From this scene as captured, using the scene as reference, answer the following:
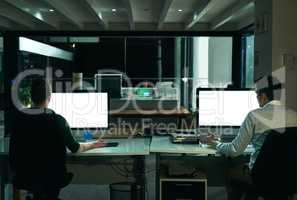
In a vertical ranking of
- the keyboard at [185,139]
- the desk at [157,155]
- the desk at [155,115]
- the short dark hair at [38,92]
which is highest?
the short dark hair at [38,92]

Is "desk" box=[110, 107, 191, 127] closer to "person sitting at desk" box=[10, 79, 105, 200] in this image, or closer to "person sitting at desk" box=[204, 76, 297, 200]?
"person sitting at desk" box=[204, 76, 297, 200]

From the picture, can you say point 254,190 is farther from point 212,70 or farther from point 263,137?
point 212,70

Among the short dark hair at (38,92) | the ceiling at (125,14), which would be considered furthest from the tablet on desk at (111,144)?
the ceiling at (125,14)

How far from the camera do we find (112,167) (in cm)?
415

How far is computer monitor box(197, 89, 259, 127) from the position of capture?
12.5ft

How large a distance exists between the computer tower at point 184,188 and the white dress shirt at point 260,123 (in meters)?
0.44

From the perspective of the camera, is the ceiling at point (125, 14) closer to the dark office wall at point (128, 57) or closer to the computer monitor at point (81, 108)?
the computer monitor at point (81, 108)

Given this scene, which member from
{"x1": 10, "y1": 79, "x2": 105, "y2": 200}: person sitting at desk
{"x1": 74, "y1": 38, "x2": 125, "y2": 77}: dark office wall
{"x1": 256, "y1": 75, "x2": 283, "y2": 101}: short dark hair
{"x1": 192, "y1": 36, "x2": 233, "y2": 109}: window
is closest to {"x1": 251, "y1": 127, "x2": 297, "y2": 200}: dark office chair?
{"x1": 256, "y1": 75, "x2": 283, "y2": 101}: short dark hair

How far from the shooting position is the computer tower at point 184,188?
339 cm

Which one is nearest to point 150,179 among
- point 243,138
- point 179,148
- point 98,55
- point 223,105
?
point 223,105

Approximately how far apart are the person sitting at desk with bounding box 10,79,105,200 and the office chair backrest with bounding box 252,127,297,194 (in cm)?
142

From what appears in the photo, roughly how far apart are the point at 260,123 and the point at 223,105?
2.75ft

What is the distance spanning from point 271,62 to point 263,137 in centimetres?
118

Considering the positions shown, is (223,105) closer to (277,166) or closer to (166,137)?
(166,137)
